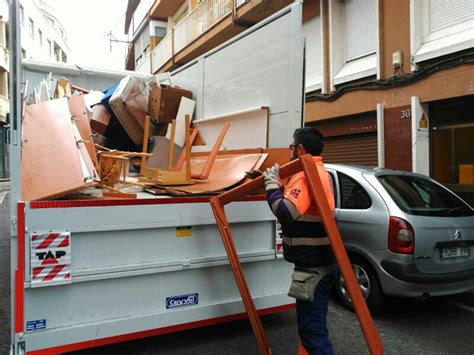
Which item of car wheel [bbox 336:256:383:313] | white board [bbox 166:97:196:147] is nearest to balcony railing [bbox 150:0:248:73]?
white board [bbox 166:97:196:147]

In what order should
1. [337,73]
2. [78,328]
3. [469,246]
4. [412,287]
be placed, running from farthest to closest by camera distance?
[337,73]
[469,246]
[412,287]
[78,328]

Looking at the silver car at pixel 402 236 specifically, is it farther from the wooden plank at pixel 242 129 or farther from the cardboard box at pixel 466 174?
the cardboard box at pixel 466 174

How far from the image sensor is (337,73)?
34.8 feet

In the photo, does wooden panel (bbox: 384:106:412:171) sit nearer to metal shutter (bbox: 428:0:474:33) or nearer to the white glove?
metal shutter (bbox: 428:0:474:33)

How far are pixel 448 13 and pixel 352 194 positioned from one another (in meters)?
5.29

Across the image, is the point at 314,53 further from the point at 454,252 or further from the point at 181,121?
the point at 454,252

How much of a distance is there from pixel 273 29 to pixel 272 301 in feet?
7.91

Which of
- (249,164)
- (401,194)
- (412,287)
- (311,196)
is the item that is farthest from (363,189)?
(311,196)

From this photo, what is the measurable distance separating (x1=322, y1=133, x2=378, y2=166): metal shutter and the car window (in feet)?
16.9

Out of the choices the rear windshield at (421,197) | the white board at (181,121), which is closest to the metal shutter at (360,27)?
the rear windshield at (421,197)

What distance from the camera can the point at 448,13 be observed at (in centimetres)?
816

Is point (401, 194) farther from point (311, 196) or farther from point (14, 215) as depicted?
point (14, 215)

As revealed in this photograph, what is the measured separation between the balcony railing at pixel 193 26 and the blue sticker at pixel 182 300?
1098 cm

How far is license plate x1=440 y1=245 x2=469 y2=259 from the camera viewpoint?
4.30m
